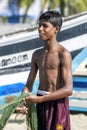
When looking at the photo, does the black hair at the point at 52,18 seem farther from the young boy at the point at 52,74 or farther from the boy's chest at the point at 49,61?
the boy's chest at the point at 49,61

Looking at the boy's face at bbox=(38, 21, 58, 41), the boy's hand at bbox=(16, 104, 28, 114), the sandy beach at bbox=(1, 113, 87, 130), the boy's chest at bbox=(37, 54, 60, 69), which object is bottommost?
the sandy beach at bbox=(1, 113, 87, 130)

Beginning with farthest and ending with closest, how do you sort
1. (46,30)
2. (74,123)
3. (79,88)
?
1. (79,88)
2. (74,123)
3. (46,30)

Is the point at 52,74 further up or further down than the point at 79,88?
further up

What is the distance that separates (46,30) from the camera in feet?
11.0

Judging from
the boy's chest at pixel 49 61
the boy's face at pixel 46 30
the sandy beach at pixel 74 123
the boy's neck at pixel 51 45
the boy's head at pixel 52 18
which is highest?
the boy's head at pixel 52 18

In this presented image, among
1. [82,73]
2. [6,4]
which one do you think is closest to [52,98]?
[82,73]

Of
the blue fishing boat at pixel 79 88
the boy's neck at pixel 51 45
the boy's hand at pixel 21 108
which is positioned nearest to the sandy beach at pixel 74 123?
the blue fishing boat at pixel 79 88

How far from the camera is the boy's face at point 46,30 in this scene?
334 cm

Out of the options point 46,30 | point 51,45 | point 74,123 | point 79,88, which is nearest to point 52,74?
point 51,45

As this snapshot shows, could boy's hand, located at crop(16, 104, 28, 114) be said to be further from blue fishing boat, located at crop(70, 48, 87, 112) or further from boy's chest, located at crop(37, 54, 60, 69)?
blue fishing boat, located at crop(70, 48, 87, 112)

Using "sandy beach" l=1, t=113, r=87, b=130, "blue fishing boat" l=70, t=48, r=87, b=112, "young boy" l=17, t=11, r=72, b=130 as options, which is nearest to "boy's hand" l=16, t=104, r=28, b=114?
"young boy" l=17, t=11, r=72, b=130

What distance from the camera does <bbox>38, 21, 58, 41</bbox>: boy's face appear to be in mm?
3338

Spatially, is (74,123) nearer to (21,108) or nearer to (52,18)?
(21,108)

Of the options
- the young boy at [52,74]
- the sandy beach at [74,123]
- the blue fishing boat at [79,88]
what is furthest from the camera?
the blue fishing boat at [79,88]
